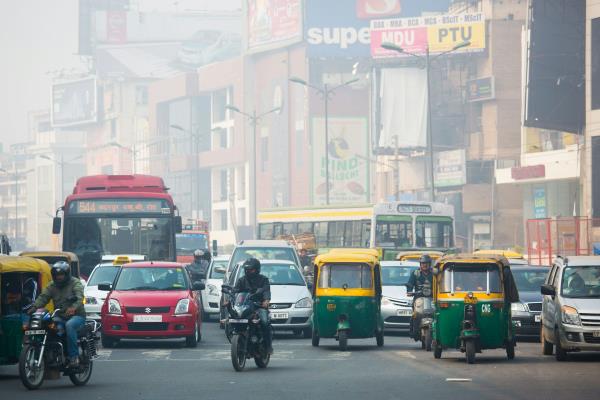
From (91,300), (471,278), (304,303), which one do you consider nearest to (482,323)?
(471,278)

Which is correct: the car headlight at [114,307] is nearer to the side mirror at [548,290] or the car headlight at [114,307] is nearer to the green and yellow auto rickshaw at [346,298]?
the green and yellow auto rickshaw at [346,298]

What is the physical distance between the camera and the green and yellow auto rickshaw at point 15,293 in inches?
723

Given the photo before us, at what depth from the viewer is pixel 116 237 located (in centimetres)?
3384

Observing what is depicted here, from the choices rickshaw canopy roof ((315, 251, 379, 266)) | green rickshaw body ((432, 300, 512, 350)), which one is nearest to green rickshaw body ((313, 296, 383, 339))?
rickshaw canopy roof ((315, 251, 379, 266))

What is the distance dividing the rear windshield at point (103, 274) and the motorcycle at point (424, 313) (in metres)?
8.03

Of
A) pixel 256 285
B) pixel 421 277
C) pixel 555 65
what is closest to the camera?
pixel 256 285

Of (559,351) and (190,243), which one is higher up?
(190,243)

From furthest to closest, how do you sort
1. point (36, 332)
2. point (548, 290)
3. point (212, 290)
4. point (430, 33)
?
point (430, 33), point (212, 290), point (548, 290), point (36, 332)

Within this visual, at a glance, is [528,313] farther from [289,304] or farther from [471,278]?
[471,278]

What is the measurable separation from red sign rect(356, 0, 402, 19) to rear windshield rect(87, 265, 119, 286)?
106 metres

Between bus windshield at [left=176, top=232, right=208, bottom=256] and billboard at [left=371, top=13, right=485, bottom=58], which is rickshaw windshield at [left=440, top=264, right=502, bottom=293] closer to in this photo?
bus windshield at [left=176, top=232, right=208, bottom=256]

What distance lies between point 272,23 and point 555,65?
7516 centimetres

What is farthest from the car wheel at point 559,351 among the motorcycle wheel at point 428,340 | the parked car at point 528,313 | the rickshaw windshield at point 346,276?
the parked car at point 528,313

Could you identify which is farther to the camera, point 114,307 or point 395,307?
point 395,307
